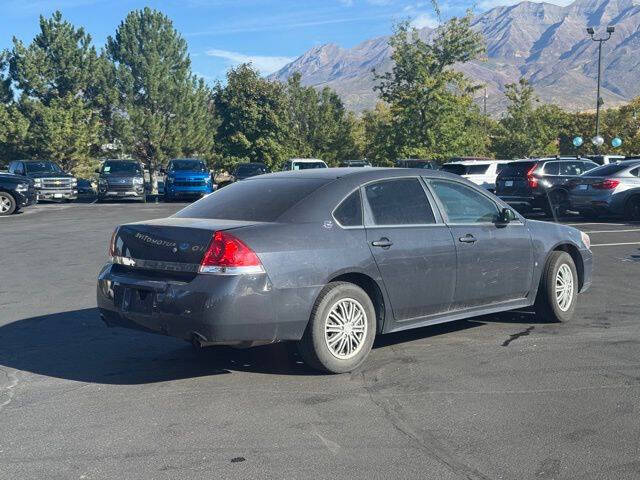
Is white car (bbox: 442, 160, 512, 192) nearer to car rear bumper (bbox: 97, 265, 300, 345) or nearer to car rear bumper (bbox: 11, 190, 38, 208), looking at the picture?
car rear bumper (bbox: 11, 190, 38, 208)

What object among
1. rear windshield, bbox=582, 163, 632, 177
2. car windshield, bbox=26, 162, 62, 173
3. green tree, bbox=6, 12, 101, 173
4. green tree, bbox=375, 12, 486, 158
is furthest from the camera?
green tree, bbox=6, 12, 101, 173

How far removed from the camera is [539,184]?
69.7 feet

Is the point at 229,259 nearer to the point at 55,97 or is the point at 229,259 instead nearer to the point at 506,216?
the point at 506,216

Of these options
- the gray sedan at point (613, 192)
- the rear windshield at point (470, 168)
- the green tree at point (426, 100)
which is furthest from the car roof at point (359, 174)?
the green tree at point (426, 100)

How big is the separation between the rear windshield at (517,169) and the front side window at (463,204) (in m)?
14.7

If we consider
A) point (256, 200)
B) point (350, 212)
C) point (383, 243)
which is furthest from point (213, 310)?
point (383, 243)

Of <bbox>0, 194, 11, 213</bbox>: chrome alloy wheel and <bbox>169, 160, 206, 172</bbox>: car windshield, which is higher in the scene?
<bbox>169, 160, 206, 172</bbox>: car windshield

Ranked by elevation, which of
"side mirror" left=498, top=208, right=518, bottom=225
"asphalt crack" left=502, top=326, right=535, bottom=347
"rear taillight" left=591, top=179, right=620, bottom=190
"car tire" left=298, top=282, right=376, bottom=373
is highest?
"rear taillight" left=591, top=179, right=620, bottom=190

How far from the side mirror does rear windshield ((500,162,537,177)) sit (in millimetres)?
14550

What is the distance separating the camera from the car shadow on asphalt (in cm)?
621

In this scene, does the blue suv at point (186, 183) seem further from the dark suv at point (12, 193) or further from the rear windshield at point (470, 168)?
the rear windshield at point (470, 168)

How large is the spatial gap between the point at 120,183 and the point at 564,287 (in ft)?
91.2

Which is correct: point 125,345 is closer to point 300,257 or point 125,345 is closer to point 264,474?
point 300,257

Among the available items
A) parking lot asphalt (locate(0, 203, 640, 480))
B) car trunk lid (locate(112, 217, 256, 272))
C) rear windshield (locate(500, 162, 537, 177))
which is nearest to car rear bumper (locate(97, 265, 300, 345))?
car trunk lid (locate(112, 217, 256, 272))
